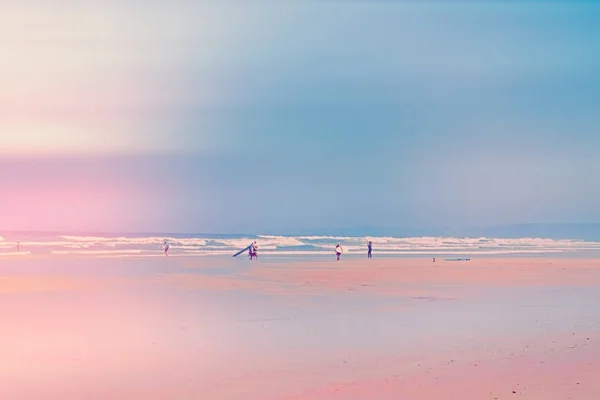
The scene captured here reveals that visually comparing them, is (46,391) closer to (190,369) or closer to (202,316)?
(190,369)

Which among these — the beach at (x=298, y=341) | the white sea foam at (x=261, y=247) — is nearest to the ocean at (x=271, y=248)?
the white sea foam at (x=261, y=247)

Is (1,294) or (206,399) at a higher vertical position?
(1,294)

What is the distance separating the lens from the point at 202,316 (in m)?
18.8

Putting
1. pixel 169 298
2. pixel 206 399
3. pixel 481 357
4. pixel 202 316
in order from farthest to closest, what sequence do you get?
pixel 169 298 < pixel 202 316 < pixel 481 357 < pixel 206 399

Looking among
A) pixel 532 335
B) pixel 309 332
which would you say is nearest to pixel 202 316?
pixel 309 332

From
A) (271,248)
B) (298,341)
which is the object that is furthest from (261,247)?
(298,341)

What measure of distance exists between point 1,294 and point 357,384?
55.0ft

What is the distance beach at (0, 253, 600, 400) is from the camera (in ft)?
36.5

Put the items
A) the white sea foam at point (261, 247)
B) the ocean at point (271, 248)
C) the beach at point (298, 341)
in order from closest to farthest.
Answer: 1. the beach at point (298, 341)
2. the ocean at point (271, 248)
3. the white sea foam at point (261, 247)

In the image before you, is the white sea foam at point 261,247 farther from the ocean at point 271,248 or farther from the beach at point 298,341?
the beach at point 298,341

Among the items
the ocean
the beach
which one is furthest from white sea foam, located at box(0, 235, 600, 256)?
the beach

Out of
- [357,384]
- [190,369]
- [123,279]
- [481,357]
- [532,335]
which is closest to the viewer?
[357,384]

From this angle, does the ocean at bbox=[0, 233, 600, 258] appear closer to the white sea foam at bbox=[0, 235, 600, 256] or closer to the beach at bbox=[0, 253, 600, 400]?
the white sea foam at bbox=[0, 235, 600, 256]

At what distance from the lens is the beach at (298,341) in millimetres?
11125
